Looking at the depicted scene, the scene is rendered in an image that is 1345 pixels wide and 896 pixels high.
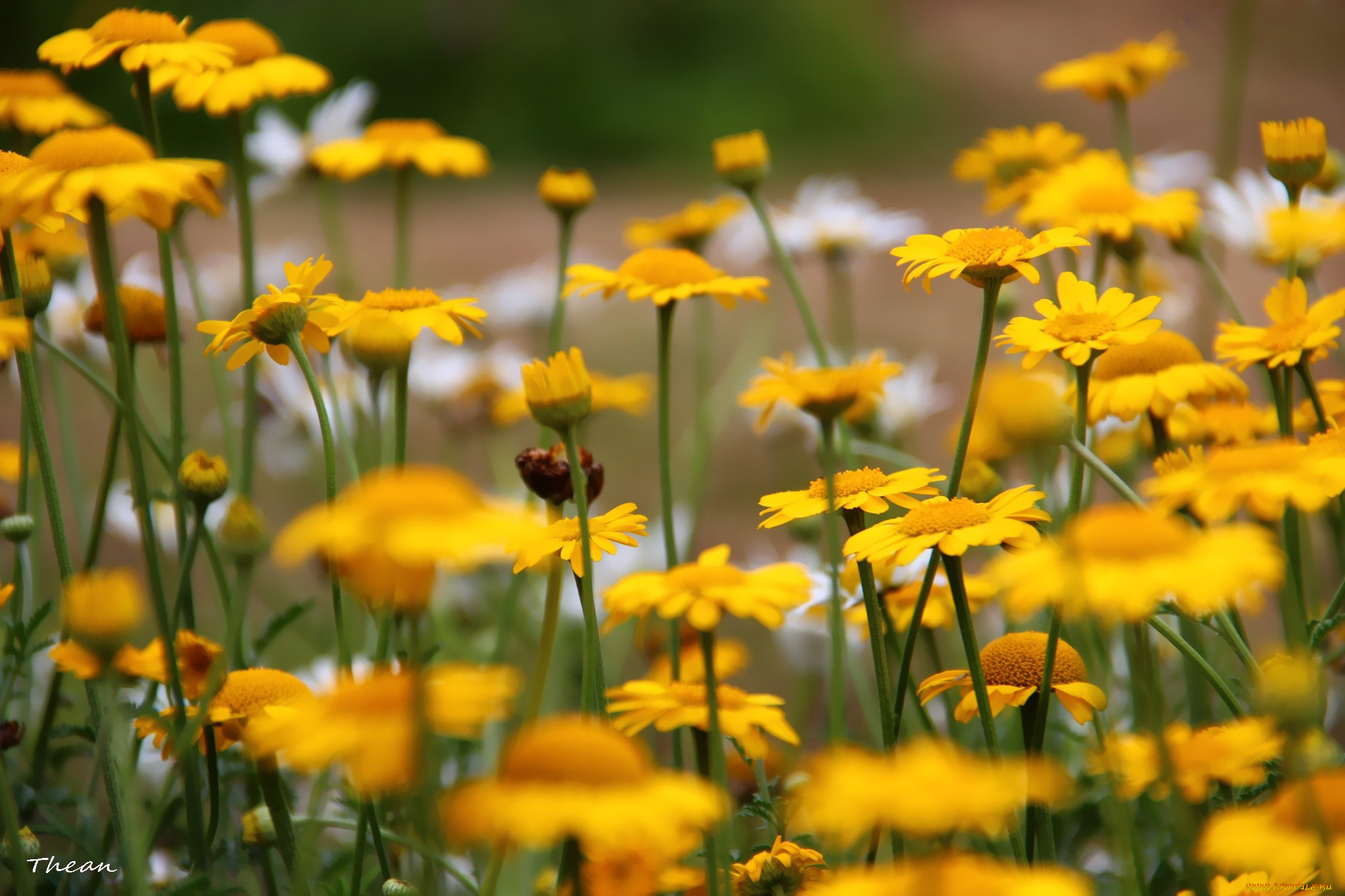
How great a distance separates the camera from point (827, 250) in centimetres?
137

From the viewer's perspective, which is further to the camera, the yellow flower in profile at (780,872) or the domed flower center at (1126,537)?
the yellow flower in profile at (780,872)

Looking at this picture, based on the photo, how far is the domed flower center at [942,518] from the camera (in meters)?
0.53

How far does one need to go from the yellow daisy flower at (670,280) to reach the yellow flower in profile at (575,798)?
41 centimetres

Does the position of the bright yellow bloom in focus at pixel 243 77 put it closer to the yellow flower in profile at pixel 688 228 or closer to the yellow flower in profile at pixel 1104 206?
the yellow flower in profile at pixel 688 228

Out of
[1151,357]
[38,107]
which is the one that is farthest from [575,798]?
[38,107]

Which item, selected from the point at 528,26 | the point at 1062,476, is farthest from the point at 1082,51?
the point at 1062,476

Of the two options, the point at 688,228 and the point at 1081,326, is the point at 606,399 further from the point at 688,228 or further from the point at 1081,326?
the point at 1081,326

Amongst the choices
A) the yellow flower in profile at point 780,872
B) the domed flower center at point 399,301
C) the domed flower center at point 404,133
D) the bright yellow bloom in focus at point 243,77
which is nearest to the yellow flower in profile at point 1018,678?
the yellow flower in profile at point 780,872

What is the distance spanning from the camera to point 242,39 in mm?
881

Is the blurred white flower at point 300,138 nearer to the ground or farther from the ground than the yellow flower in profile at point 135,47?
nearer to the ground

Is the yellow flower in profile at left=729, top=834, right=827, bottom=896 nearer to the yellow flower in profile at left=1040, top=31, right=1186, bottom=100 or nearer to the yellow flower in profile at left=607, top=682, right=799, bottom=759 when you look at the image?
the yellow flower in profile at left=607, top=682, right=799, bottom=759

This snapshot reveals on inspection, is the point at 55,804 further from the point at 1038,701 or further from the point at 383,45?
the point at 383,45

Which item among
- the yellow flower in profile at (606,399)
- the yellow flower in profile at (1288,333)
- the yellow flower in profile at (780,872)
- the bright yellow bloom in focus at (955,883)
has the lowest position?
the yellow flower in profile at (780,872)

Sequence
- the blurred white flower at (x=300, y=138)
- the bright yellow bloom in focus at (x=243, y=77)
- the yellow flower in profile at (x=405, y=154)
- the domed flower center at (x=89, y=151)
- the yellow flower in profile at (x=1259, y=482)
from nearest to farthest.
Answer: the yellow flower in profile at (x=1259, y=482)
the domed flower center at (x=89, y=151)
the bright yellow bloom in focus at (x=243, y=77)
the yellow flower in profile at (x=405, y=154)
the blurred white flower at (x=300, y=138)
